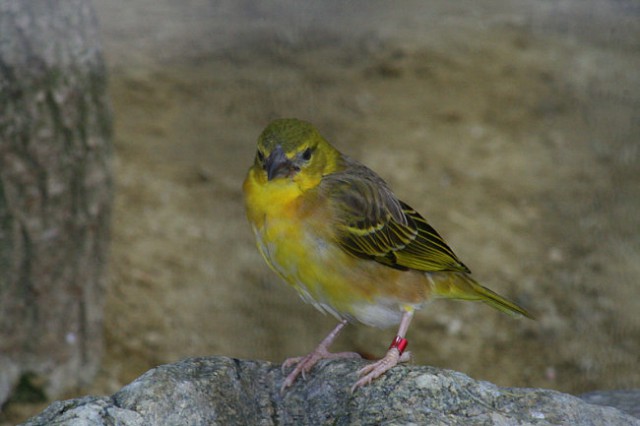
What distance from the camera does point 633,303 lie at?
21.4ft

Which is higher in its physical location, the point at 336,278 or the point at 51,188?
the point at 336,278

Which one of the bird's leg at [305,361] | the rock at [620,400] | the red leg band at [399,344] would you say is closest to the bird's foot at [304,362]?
the bird's leg at [305,361]

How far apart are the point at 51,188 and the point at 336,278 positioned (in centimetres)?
216

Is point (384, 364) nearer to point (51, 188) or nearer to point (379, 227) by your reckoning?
point (379, 227)

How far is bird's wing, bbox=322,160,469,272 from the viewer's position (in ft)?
13.2

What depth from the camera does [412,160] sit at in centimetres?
734

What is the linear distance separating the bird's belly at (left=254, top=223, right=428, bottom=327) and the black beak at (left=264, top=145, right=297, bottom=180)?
220 millimetres

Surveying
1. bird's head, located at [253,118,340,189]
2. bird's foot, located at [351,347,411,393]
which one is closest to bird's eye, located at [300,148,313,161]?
bird's head, located at [253,118,340,189]

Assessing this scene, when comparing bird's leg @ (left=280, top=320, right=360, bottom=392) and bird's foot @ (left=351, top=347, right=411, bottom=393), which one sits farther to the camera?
bird's leg @ (left=280, top=320, right=360, bottom=392)

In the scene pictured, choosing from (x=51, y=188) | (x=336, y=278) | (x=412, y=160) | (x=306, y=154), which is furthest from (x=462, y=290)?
(x=412, y=160)

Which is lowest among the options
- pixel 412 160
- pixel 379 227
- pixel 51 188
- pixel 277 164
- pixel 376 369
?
pixel 412 160

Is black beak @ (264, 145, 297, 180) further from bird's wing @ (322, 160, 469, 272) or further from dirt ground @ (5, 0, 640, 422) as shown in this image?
dirt ground @ (5, 0, 640, 422)

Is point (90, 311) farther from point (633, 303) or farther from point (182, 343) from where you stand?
point (633, 303)

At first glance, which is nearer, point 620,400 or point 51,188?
point 620,400
